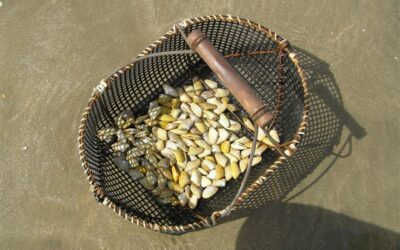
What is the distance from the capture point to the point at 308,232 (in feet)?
3.60

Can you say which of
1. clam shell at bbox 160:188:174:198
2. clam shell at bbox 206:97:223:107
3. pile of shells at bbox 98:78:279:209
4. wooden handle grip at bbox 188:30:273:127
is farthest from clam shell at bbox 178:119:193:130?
wooden handle grip at bbox 188:30:273:127

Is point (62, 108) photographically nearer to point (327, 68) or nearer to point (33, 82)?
point (33, 82)

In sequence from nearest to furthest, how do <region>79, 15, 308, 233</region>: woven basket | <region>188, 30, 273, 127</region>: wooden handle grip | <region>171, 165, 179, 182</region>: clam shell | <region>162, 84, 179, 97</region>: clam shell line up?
<region>188, 30, 273, 127</region>: wooden handle grip → <region>79, 15, 308, 233</region>: woven basket → <region>171, 165, 179, 182</region>: clam shell → <region>162, 84, 179, 97</region>: clam shell

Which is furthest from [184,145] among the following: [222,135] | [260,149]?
[260,149]

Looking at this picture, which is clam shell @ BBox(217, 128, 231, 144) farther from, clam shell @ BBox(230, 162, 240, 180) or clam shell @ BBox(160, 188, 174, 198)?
clam shell @ BBox(160, 188, 174, 198)

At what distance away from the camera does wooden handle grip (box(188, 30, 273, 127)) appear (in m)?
0.77

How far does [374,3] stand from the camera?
1.41 meters

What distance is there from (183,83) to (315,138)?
490 mm

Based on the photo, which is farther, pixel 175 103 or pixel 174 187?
pixel 175 103

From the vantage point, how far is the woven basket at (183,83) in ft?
3.25

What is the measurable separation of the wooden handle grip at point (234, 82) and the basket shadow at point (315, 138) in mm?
377

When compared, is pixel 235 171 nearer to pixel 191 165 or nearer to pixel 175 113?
pixel 191 165

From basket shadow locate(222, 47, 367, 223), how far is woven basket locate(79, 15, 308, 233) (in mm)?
70

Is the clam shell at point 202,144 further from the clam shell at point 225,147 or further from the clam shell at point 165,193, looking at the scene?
the clam shell at point 165,193
